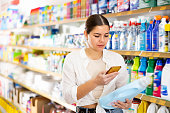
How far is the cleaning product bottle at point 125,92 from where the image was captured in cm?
122

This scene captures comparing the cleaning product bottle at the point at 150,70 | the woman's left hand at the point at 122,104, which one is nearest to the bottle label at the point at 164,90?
the cleaning product bottle at the point at 150,70

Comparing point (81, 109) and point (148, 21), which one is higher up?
point (148, 21)

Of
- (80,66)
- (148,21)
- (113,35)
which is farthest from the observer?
(113,35)

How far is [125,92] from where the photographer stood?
1302 millimetres

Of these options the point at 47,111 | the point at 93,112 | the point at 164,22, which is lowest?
the point at 47,111

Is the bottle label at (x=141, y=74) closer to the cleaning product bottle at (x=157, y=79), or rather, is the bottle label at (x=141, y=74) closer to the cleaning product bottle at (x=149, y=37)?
the cleaning product bottle at (x=157, y=79)

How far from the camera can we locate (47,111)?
345 centimetres

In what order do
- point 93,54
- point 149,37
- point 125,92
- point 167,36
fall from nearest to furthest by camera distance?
point 125,92 → point 93,54 → point 167,36 → point 149,37

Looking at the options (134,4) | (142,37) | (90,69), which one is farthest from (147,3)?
(90,69)

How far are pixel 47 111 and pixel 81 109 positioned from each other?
211cm

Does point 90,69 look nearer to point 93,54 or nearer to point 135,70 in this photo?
point 93,54

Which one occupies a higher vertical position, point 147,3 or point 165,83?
point 147,3

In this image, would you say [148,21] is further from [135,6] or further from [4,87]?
[4,87]

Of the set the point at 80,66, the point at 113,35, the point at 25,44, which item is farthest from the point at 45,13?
the point at 80,66
